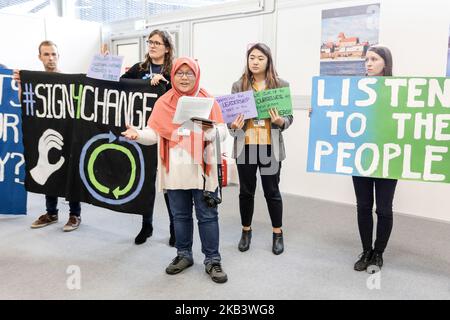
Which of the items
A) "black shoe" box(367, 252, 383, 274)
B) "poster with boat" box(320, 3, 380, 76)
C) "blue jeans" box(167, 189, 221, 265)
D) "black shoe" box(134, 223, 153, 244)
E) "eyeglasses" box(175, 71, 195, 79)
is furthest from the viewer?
"poster with boat" box(320, 3, 380, 76)

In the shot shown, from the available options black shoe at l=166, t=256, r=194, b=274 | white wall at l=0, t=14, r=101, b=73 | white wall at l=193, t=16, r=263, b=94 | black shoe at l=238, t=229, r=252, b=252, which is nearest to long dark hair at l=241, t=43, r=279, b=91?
black shoe at l=238, t=229, r=252, b=252

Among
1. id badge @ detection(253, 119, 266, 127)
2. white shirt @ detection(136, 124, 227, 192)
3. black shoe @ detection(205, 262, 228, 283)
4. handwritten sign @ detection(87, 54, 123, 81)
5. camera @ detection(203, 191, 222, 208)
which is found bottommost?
black shoe @ detection(205, 262, 228, 283)

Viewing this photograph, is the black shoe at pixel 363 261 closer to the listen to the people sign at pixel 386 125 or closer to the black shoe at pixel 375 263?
the black shoe at pixel 375 263

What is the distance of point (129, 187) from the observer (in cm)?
275

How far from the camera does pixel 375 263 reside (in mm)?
2527

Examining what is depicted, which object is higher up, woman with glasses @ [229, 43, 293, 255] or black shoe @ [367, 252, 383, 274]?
woman with glasses @ [229, 43, 293, 255]

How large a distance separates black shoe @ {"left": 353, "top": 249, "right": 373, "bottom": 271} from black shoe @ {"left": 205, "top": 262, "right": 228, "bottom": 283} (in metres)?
0.81

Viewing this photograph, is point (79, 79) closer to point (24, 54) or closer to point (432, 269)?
point (432, 269)

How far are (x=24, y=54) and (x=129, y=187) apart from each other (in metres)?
3.64

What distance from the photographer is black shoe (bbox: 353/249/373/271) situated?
2.51 meters

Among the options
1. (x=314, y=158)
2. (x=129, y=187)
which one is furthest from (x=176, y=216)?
(x=314, y=158)

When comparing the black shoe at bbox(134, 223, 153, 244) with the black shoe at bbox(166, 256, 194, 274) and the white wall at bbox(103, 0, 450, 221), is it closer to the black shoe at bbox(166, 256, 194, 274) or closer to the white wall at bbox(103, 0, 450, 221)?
the black shoe at bbox(166, 256, 194, 274)

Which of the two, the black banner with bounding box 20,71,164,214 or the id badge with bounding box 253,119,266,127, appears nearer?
the id badge with bounding box 253,119,266,127
